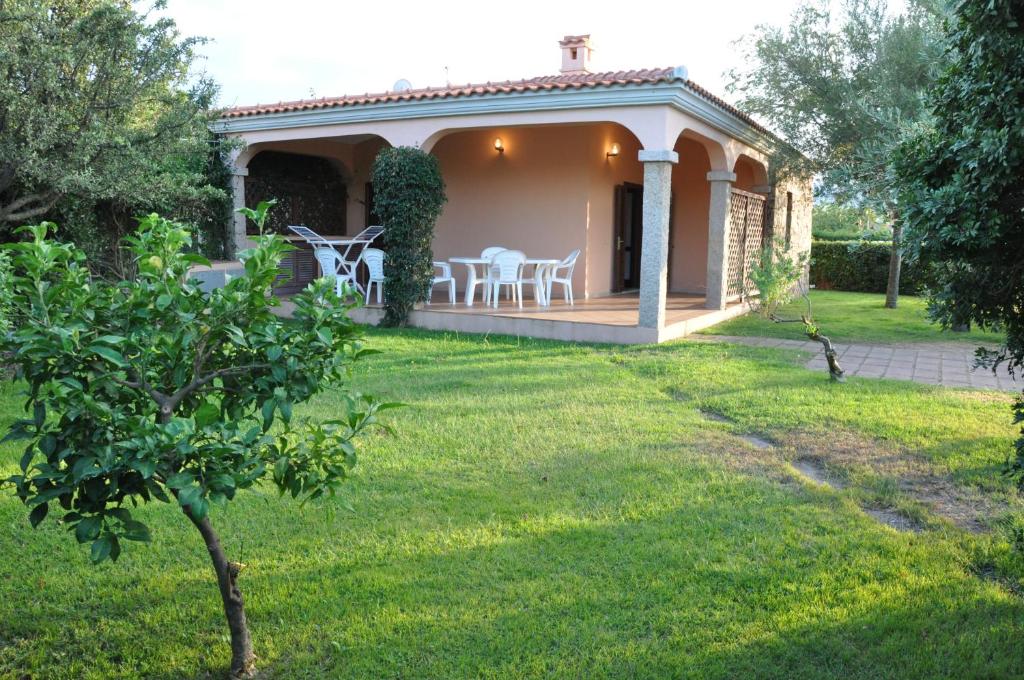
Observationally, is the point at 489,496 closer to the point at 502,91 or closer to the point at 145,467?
the point at 145,467

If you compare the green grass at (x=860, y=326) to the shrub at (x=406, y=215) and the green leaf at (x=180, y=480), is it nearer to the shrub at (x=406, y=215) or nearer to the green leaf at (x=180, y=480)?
the shrub at (x=406, y=215)

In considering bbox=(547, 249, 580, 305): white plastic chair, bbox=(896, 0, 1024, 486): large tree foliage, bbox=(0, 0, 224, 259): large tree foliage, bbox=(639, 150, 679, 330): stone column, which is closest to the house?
bbox=(639, 150, 679, 330): stone column

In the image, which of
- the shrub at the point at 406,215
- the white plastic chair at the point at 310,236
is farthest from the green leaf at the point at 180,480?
the white plastic chair at the point at 310,236

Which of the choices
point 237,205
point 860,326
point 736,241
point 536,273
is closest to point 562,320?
point 536,273

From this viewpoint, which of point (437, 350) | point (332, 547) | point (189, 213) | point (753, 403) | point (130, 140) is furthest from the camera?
point (189, 213)

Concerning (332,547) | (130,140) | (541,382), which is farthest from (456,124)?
(332,547)

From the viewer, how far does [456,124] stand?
11156 mm

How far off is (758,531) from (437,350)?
18.8 ft

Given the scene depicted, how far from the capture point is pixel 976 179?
2.77 meters

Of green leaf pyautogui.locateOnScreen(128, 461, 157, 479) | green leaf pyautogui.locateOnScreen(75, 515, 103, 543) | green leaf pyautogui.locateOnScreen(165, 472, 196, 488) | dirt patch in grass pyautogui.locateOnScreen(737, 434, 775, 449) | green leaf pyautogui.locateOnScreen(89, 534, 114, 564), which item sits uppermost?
green leaf pyautogui.locateOnScreen(128, 461, 157, 479)

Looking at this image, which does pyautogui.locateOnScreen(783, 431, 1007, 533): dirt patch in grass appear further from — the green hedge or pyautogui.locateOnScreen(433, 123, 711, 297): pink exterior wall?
the green hedge

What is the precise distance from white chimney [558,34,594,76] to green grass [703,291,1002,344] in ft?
18.6

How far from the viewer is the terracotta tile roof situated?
9703 mm

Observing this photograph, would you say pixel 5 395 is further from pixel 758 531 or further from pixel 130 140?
pixel 758 531
